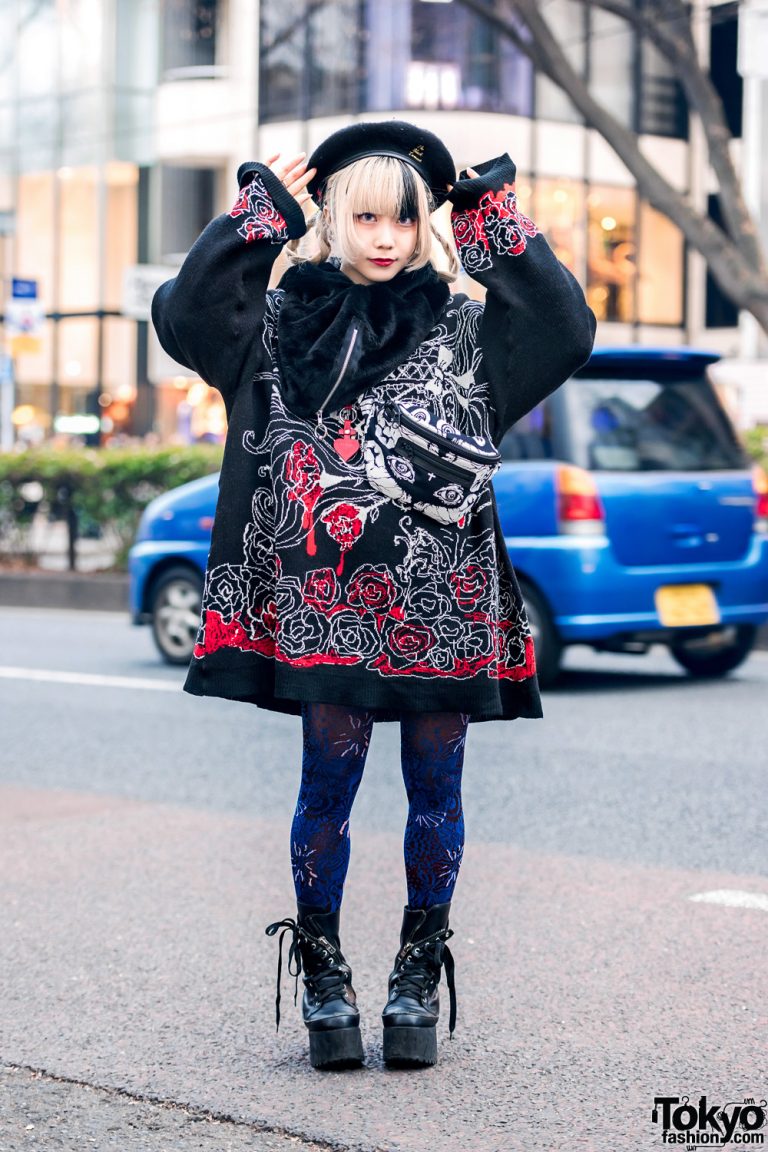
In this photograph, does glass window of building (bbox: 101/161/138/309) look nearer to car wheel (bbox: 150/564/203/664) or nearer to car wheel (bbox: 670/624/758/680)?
car wheel (bbox: 150/564/203/664)

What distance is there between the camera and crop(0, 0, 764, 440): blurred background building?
28.5 m

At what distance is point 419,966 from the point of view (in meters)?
3.33

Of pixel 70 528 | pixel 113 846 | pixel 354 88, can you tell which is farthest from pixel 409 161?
pixel 354 88

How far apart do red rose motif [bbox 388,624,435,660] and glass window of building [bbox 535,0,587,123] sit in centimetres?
2593

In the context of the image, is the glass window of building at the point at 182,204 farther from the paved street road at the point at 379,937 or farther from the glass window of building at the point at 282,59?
the paved street road at the point at 379,937

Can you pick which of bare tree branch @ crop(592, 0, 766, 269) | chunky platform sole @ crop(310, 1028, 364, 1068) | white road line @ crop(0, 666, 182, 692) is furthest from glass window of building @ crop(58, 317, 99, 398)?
chunky platform sole @ crop(310, 1028, 364, 1068)

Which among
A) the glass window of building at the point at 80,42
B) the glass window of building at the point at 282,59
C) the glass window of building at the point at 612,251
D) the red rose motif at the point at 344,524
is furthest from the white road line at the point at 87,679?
the glass window of building at the point at 80,42

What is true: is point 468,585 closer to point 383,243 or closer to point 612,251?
point 383,243

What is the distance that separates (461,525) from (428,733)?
38 cm

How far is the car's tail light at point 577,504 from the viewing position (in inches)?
355

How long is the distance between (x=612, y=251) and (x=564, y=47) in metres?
3.56

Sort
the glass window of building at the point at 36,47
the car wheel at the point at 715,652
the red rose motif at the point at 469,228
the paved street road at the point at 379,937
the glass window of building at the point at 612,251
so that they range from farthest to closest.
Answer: the glass window of building at the point at 36,47 → the glass window of building at the point at 612,251 → the car wheel at the point at 715,652 → the red rose motif at the point at 469,228 → the paved street road at the point at 379,937

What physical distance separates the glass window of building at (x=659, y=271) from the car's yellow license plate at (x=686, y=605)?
2221cm

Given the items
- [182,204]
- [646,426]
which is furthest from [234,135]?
[646,426]
